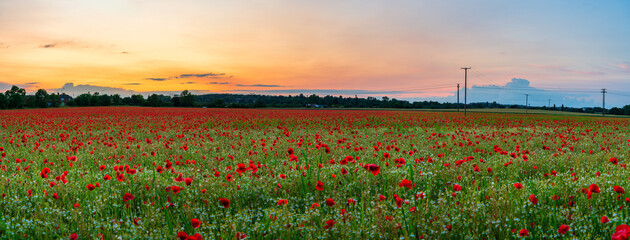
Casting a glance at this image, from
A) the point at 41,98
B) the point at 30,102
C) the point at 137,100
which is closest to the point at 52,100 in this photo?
the point at 41,98

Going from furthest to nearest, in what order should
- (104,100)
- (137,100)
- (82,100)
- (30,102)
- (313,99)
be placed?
(313,99)
(137,100)
(104,100)
(82,100)
(30,102)

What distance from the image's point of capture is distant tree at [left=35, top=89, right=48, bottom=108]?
310ft

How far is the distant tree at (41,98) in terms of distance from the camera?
9456 cm

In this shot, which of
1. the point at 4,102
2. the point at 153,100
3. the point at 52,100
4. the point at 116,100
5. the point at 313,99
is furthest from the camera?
the point at 313,99

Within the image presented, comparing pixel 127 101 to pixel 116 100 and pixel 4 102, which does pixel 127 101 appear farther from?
pixel 4 102

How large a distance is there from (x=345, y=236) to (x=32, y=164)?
8054 millimetres

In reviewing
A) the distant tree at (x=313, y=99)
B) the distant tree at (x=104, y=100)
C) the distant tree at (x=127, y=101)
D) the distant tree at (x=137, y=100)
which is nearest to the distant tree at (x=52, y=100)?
the distant tree at (x=104, y=100)

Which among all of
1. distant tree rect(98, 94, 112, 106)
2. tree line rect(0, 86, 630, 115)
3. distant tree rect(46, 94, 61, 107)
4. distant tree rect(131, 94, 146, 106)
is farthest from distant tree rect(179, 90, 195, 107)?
distant tree rect(46, 94, 61, 107)

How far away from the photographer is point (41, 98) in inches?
3841

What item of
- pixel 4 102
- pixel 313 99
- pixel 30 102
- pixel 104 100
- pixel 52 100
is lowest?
pixel 4 102

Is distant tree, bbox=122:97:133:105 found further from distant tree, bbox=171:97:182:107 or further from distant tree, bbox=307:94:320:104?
distant tree, bbox=307:94:320:104

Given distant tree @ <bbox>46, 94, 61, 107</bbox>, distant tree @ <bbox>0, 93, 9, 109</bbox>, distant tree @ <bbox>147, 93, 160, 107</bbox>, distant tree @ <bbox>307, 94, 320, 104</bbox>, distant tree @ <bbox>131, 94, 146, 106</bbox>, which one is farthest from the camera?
distant tree @ <bbox>307, 94, 320, 104</bbox>

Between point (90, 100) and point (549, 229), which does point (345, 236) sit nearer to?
point (549, 229)

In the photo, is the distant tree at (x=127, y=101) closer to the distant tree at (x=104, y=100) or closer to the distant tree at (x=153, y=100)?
the distant tree at (x=104, y=100)
